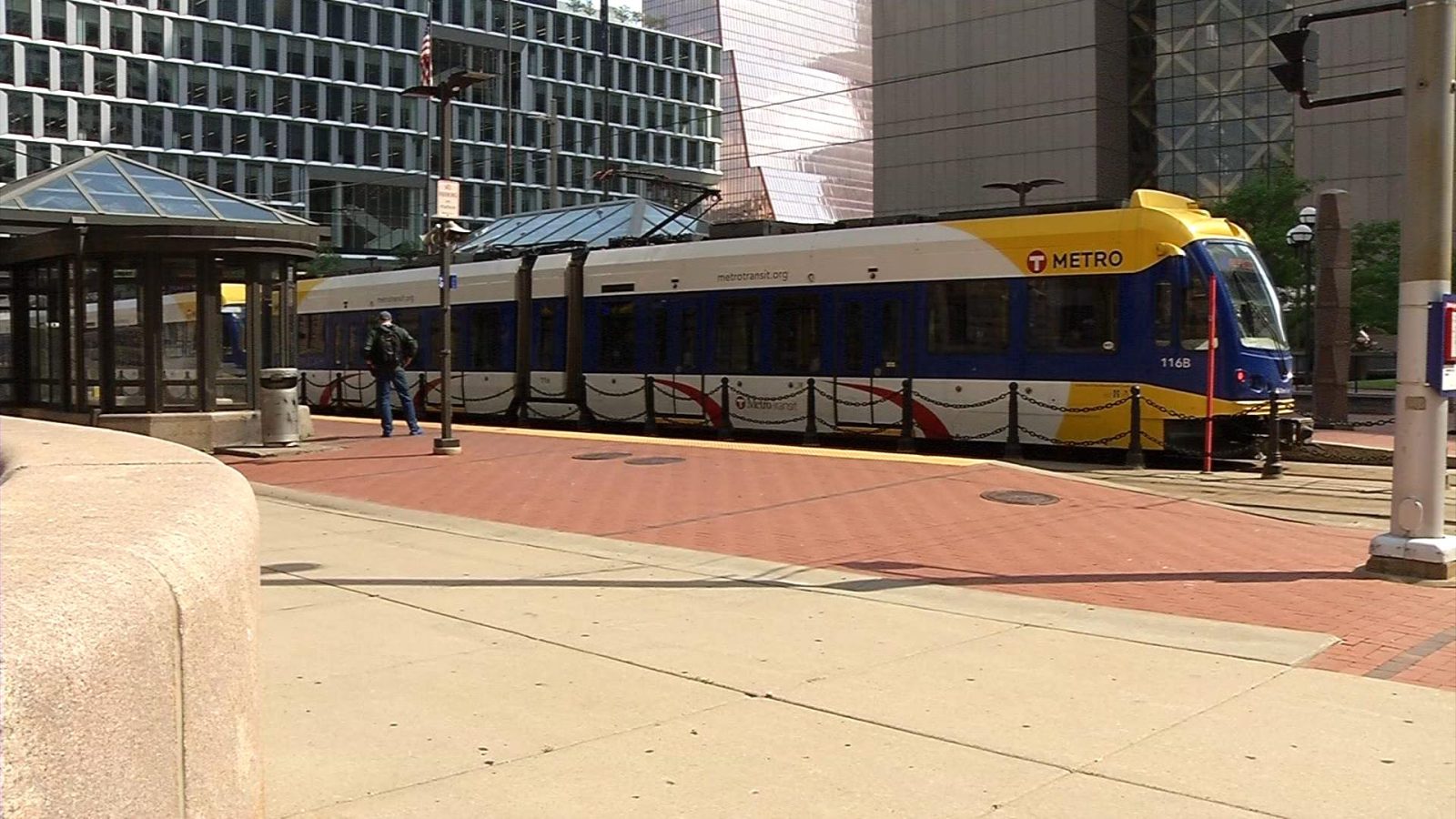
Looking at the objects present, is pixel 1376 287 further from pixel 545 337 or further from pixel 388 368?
pixel 388 368

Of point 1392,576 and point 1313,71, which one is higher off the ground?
point 1313,71

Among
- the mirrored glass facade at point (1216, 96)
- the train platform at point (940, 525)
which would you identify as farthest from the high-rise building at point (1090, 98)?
the train platform at point (940, 525)

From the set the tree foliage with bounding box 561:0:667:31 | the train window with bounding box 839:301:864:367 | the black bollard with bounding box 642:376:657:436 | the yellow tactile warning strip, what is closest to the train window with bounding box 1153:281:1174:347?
the yellow tactile warning strip

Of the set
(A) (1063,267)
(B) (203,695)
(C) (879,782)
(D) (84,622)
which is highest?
(A) (1063,267)

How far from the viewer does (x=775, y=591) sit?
26.1ft

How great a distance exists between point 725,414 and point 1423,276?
42.9ft

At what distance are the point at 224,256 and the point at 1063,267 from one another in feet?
36.4

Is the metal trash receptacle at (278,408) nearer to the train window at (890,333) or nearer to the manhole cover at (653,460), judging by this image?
the manhole cover at (653,460)

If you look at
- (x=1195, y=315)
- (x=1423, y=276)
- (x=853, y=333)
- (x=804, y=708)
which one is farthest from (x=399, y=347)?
(x=804, y=708)

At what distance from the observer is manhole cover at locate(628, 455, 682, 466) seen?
15.1m

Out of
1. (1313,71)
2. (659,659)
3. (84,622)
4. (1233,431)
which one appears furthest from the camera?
(1233,431)

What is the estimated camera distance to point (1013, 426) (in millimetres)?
16953

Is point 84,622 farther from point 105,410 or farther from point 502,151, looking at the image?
point 502,151

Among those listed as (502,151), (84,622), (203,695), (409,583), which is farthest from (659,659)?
(502,151)
